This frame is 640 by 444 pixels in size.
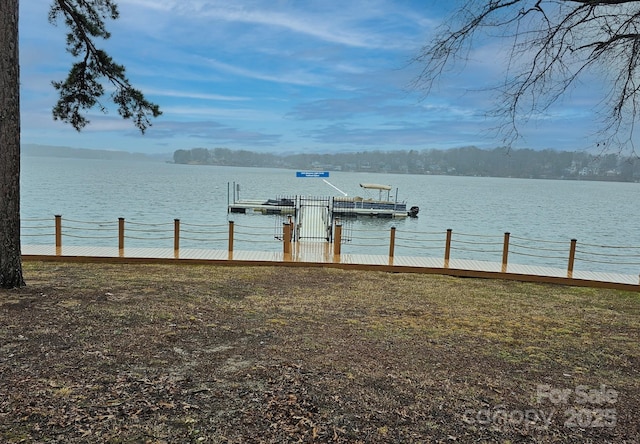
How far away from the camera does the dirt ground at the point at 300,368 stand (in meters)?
2.55

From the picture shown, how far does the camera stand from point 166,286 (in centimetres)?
617

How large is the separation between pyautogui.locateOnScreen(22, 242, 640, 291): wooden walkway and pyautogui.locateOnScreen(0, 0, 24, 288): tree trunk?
3.52m

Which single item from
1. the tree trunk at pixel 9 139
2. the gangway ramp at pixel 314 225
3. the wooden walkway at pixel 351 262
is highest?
the tree trunk at pixel 9 139

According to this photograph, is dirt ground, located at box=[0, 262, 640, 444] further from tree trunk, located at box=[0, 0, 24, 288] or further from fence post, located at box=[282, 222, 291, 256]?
fence post, located at box=[282, 222, 291, 256]

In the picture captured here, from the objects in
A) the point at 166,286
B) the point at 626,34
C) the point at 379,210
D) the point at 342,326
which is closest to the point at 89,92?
the point at 166,286

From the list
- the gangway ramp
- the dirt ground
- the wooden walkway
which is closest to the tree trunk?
the dirt ground

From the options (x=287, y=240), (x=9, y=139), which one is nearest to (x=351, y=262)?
(x=287, y=240)

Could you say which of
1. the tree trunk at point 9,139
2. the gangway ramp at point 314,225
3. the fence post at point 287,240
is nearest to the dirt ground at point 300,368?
the tree trunk at point 9,139

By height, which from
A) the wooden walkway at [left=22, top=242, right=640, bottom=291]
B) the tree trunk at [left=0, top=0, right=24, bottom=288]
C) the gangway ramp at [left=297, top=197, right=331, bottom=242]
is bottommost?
the gangway ramp at [left=297, top=197, right=331, bottom=242]

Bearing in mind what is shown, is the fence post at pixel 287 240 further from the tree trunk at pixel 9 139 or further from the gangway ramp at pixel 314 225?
the gangway ramp at pixel 314 225

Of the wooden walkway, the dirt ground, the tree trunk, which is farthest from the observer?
the wooden walkway

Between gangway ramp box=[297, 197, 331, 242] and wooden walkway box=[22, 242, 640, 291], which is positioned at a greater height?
wooden walkway box=[22, 242, 640, 291]

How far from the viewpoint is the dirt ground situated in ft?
8.36

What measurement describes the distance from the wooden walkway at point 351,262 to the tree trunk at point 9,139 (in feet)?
11.5
